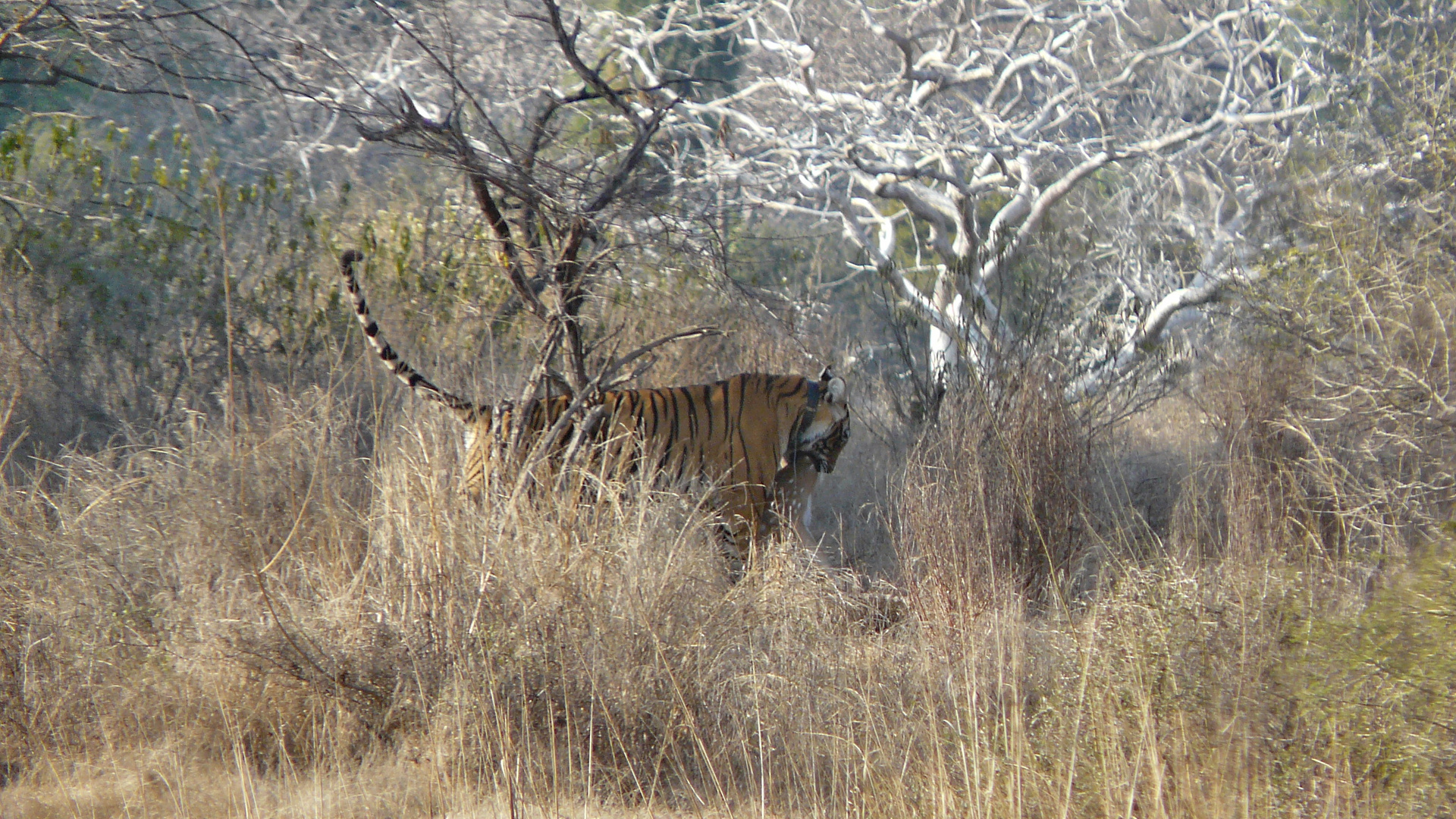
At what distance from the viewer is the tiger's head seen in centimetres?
577

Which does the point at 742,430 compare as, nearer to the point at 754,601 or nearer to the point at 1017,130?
the point at 754,601

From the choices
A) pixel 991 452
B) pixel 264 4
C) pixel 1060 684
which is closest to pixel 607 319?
pixel 991 452

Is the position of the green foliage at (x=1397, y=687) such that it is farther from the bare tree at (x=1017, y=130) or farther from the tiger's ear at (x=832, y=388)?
the bare tree at (x=1017, y=130)

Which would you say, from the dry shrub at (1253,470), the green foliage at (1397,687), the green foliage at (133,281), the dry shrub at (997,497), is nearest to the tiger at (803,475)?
the dry shrub at (997,497)

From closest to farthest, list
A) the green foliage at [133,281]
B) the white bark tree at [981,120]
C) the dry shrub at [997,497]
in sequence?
the dry shrub at [997,497] → the green foliage at [133,281] → the white bark tree at [981,120]

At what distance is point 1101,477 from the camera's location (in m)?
6.73

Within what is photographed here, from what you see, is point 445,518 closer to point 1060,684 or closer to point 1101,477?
point 1060,684

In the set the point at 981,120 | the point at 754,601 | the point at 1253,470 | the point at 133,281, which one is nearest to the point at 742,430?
the point at 754,601

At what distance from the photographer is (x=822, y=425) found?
5809mm

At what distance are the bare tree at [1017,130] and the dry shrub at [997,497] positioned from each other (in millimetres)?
2326

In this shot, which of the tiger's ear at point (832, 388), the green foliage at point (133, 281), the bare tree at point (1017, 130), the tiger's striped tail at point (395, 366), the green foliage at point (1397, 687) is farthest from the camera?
the bare tree at point (1017, 130)

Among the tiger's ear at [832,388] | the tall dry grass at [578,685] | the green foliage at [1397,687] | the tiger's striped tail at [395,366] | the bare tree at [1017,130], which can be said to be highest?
the bare tree at [1017,130]

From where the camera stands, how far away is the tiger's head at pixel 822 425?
18.9ft

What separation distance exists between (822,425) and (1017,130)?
5975 millimetres
